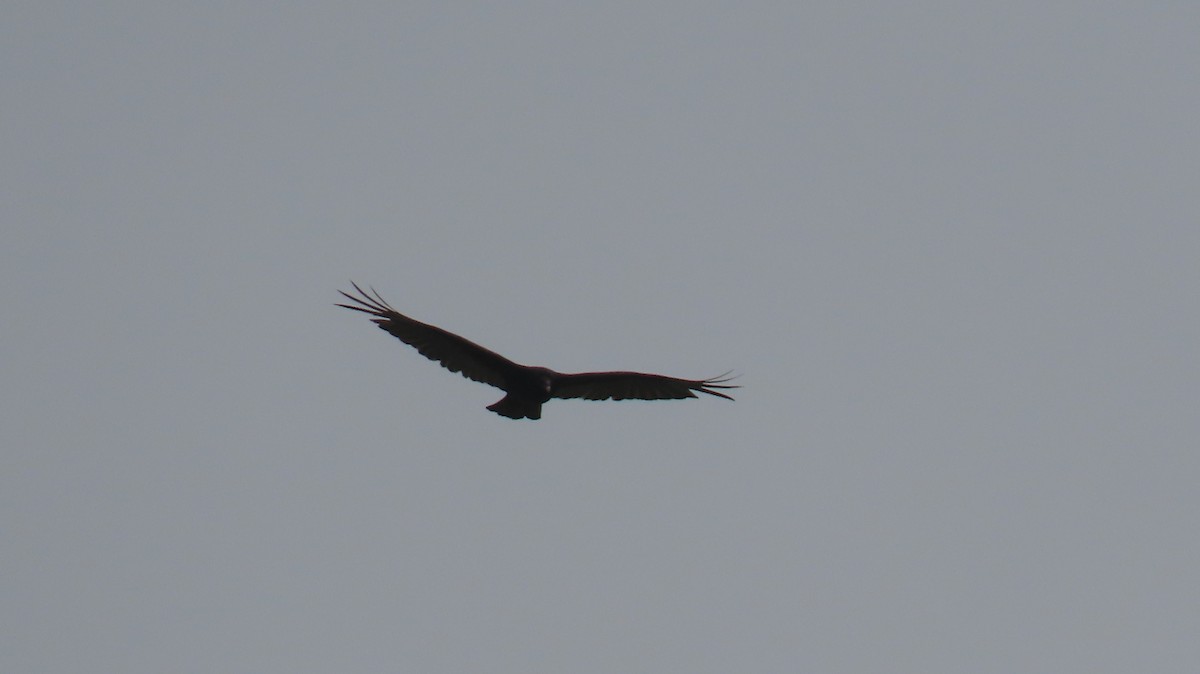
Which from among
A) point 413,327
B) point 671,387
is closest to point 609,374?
point 671,387

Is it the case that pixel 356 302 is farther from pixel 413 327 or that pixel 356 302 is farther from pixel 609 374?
pixel 609 374

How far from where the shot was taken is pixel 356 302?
53.7ft

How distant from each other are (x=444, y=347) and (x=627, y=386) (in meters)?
2.24

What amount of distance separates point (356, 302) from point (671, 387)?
3.87 meters

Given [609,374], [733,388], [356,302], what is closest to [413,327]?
[356,302]

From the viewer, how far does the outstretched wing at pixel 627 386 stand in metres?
16.8

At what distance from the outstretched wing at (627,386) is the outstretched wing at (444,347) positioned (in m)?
0.73

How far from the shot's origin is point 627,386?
678 inches

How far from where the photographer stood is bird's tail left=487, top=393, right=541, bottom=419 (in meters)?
16.5

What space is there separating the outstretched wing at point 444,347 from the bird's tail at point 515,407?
11.5 inches

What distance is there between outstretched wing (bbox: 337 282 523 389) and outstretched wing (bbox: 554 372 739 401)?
73cm

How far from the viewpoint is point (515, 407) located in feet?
54.2

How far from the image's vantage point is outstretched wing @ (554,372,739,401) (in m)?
16.8

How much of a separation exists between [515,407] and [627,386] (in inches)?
58.3
